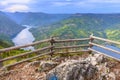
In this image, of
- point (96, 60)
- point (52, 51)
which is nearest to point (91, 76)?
point (96, 60)

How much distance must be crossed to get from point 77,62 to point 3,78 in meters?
3.74

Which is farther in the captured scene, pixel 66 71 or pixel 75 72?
pixel 75 72

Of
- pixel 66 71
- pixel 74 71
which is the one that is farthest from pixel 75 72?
pixel 66 71

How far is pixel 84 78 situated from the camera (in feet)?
36.2

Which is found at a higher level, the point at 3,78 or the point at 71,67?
the point at 71,67

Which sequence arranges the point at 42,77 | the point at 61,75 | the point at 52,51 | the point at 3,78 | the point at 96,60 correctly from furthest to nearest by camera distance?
the point at 52,51 → the point at 96,60 → the point at 3,78 → the point at 42,77 → the point at 61,75

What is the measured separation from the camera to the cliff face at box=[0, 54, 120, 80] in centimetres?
1072

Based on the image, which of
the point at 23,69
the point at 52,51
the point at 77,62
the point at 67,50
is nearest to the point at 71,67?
the point at 77,62

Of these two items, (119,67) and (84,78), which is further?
(119,67)

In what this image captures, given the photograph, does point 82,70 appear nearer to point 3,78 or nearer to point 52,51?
point 3,78

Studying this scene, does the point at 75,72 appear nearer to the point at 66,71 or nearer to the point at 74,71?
the point at 74,71

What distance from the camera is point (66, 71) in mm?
10680

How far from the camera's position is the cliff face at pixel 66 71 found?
35.2ft

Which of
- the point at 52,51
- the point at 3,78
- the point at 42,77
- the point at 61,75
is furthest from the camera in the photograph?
the point at 52,51
